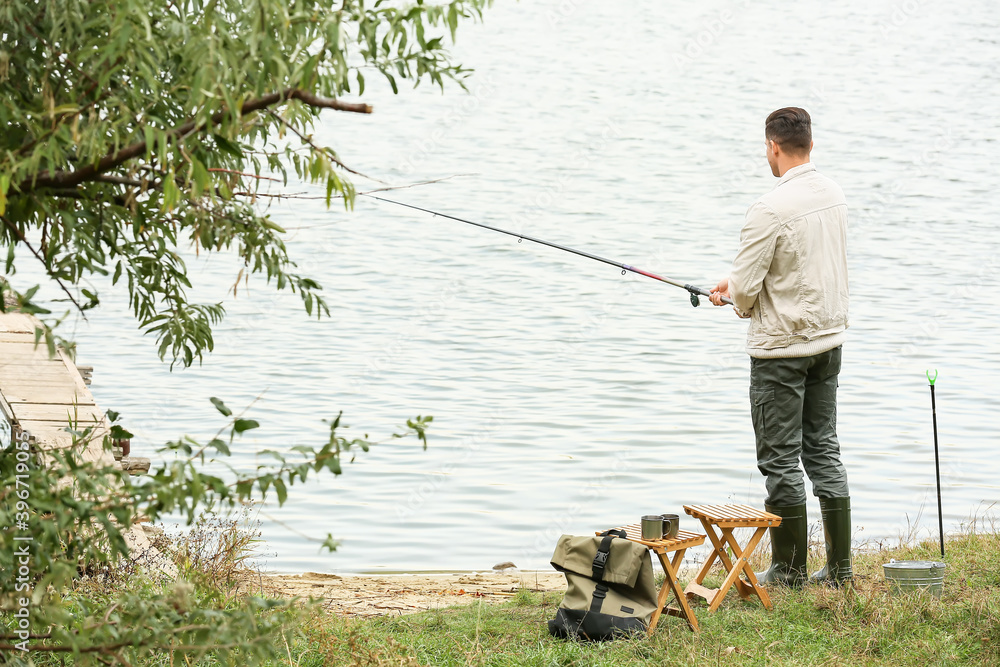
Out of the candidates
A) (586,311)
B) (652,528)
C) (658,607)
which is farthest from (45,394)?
(586,311)

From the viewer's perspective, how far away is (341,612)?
Result: 491 centimetres

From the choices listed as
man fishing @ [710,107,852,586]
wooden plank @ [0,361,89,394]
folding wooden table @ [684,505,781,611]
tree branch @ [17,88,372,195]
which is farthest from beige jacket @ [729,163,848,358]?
wooden plank @ [0,361,89,394]

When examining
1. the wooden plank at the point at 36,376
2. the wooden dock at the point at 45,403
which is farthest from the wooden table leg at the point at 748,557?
the wooden plank at the point at 36,376

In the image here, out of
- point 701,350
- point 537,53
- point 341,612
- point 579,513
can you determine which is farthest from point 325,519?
point 537,53

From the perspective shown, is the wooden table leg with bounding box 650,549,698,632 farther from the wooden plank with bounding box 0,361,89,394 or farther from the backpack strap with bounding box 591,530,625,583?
the wooden plank with bounding box 0,361,89,394

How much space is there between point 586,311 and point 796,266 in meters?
9.04

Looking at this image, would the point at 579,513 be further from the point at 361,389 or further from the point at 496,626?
the point at 361,389

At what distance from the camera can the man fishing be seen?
4.63 m

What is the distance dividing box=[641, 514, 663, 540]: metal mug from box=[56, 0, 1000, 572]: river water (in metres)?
1.32

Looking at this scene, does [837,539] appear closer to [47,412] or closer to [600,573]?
[600,573]

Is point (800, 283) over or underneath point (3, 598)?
over

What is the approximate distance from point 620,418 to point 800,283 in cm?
481

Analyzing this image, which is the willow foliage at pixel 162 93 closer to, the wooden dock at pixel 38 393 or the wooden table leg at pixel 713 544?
the wooden table leg at pixel 713 544

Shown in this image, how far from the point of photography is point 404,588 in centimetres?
573
